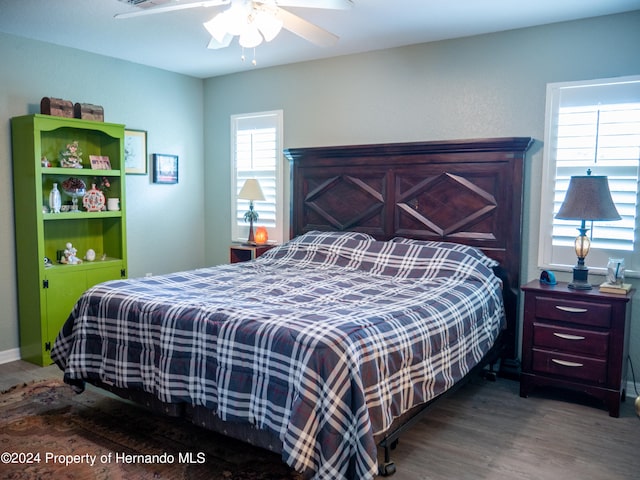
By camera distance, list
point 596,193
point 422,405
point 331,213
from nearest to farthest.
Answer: point 422,405 < point 596,193 < point 331,213

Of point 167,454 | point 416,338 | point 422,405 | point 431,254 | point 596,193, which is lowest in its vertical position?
point 167,454

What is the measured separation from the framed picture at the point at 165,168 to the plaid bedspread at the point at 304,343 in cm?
189

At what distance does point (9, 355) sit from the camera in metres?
A: 4.20

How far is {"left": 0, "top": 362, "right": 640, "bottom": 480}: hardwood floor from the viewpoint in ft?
8.29

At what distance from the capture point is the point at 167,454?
8.73 feet

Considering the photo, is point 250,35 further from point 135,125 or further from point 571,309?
point 135,125

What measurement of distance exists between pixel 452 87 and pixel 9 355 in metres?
4.13

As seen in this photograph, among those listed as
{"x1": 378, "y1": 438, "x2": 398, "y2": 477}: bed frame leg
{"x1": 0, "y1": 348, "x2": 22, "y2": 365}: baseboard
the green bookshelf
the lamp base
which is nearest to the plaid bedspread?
{"x1": 378, "y1": 438, "x2": 398, "y2": 477}: bed frame leg

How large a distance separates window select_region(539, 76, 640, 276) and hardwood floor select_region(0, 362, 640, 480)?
983mm

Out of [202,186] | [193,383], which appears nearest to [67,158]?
[202,186]

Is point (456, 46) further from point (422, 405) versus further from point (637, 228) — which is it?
point (422, 405)

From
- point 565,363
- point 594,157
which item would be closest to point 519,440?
point 565,363

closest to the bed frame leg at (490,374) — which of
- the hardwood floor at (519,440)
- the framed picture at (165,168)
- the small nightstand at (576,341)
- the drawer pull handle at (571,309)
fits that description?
the hardwood floor at (519,440)

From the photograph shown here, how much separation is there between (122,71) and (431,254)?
3.29 metres
